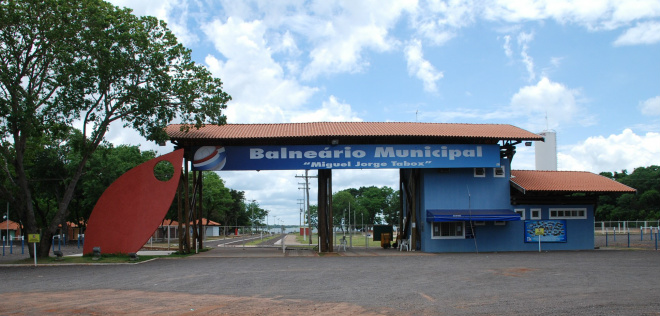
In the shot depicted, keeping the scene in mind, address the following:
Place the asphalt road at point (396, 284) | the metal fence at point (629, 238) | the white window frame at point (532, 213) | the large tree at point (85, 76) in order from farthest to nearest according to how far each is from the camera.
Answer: the metal fence at point (629, 238), the white window frame at point (532, 213), the large tree at point (85, 76), the asphalt road at point (396, 284)

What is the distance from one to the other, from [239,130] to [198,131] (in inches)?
83.7

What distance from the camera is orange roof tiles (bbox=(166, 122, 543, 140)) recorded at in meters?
27.1

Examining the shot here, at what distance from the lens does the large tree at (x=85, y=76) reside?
21.8m

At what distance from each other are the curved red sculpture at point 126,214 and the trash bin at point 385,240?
13535 mm

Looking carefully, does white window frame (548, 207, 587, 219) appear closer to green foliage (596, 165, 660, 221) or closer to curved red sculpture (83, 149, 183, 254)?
curved red sculpture (83, 149, 183, 254)

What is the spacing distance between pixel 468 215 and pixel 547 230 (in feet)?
16.8

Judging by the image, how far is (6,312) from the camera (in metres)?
10.3

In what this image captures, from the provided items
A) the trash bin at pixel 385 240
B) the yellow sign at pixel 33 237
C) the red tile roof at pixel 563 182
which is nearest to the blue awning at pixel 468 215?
the red tile roof at pixel 563 182

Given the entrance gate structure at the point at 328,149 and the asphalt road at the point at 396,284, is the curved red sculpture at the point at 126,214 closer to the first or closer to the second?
the entrance gate structure at the point at 328,149

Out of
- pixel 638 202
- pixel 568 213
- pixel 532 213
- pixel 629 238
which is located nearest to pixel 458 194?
pixel 532 213

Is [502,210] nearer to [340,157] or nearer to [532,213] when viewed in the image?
[532,213]

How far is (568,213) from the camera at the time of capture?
3022 centimetres

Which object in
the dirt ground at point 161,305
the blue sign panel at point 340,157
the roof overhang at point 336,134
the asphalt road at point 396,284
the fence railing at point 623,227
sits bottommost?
the fence railing at point 623,227

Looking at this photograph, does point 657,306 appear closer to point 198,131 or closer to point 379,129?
point 379,129
